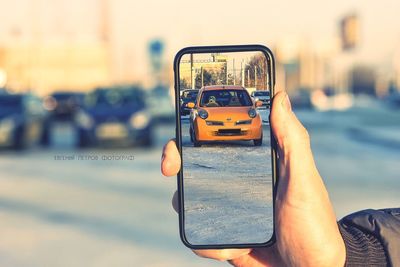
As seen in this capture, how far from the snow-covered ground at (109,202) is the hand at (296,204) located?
460 centimetres

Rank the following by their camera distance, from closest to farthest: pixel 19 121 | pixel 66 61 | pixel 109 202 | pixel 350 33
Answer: pixel 109 202 → pixel 19 121 → pixel 350 33 → pixel 66 61

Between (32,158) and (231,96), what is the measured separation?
50.4ft

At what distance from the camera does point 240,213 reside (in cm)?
185

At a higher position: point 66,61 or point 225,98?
point 225,98

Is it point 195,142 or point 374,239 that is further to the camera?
point 374,239

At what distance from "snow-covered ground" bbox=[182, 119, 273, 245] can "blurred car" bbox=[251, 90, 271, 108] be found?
0.06 metres

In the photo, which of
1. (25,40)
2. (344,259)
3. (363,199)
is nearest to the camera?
(344,259)

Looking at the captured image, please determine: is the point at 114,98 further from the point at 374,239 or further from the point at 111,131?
the point at 374,239

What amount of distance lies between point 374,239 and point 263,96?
1.49ft

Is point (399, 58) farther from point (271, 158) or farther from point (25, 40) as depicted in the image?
point (271, 158)

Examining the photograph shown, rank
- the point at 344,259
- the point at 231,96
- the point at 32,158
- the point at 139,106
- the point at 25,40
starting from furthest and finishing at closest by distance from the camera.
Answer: the point at 25,40 < the point at 139,106 < the point at 32,158 < the point at 344,259 < the point at 231,96

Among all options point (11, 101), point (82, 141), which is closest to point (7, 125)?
point (11, 101)

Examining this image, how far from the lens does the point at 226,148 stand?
6.04 ft

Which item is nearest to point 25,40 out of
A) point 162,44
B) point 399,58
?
point 399,58
